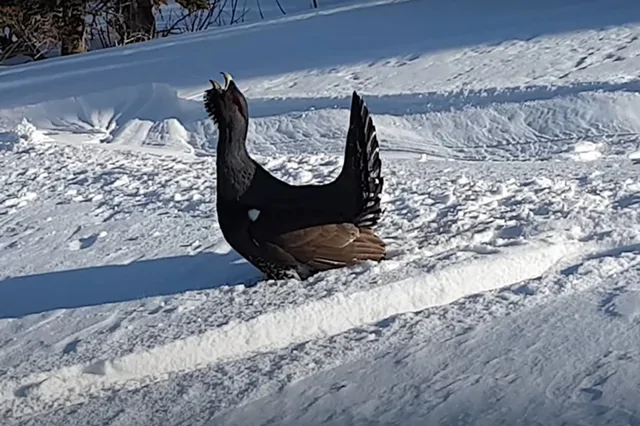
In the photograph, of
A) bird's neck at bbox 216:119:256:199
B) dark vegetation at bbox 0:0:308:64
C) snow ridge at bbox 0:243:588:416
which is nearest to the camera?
snow ridge at bbox 0:243:588:416

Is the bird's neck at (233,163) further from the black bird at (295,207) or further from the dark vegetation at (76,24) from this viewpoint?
the dark vegetation at (76,24)

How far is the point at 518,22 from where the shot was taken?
789 centimetres

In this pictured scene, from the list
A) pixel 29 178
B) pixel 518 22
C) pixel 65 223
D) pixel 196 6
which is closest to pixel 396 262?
pixel 65 223

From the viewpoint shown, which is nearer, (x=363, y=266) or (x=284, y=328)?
(x=284, y=328)

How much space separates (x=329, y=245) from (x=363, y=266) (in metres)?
0.14

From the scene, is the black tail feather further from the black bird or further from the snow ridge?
the snow ridge

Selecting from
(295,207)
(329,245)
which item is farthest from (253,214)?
(329,245)

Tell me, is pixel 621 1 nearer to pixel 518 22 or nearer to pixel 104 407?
pixel 518 22

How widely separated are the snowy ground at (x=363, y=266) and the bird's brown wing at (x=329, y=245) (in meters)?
0.06

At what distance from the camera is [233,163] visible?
3.42 metres

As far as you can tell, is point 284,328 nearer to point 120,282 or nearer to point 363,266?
point 363,266

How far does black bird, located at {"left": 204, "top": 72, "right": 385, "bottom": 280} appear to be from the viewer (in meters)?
3.29

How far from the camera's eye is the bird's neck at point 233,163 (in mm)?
3391

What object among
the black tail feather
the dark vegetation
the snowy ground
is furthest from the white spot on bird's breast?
the dark vegetation
